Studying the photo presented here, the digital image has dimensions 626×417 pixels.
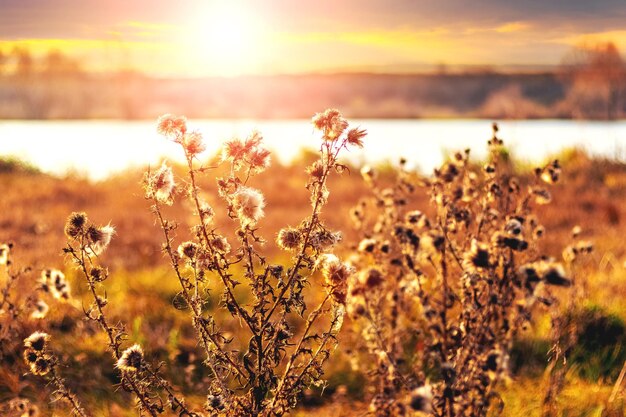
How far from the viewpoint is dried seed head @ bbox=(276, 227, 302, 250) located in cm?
297

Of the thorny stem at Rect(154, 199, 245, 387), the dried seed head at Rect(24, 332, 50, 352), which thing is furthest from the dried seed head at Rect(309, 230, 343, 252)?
the dried seed head at Rect(24, 332, 50, 352)

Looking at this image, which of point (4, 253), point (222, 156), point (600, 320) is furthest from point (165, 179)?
point (600, 320)

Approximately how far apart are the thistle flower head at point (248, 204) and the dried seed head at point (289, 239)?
0.21m

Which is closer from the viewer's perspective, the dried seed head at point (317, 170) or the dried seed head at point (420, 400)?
the dried seed head at point (420, 400)

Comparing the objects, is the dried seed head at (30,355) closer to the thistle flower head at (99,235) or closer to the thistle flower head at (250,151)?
the thistle flower head at (99,235)

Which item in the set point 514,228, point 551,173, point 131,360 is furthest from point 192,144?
point 551,173

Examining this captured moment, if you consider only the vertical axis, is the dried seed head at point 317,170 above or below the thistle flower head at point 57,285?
above

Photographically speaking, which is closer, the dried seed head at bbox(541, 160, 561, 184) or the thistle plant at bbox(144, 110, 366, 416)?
the thistle plant at bbox(144, 110, 366, 416)

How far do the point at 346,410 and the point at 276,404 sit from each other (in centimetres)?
148

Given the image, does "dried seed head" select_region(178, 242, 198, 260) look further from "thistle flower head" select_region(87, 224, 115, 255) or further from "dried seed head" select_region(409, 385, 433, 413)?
"dried seed head" select_region(409, 385, 433, 413)

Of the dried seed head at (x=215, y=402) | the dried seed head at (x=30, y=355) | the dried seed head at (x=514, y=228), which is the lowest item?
the dried seed head at (x=215, y=402)

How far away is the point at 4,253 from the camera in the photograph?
4121mm

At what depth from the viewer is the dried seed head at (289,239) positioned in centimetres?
297

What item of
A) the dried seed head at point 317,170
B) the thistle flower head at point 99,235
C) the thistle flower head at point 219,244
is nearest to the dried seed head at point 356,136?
the dried seed head at point 317,170
